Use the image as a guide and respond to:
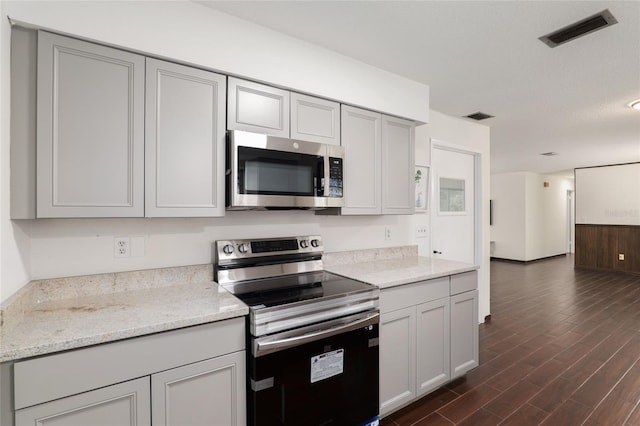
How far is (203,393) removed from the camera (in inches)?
55.0

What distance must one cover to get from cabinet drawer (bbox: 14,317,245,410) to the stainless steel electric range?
0.16 metres

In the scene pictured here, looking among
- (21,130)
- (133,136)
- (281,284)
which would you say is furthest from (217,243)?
(21,130)

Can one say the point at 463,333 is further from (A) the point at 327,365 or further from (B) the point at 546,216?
(B) the point at 546,216

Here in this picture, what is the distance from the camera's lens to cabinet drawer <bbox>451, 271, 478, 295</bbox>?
7.80 feet

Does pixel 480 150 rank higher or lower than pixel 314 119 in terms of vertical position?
higher

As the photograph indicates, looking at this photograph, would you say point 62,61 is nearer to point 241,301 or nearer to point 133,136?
point 133,136

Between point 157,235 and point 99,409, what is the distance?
914 mm

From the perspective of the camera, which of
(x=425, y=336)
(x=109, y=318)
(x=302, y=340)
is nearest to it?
(x=109, y=318)

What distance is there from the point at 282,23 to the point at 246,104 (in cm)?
54

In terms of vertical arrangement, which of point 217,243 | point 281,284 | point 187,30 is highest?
point 187,30

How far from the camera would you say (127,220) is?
178 cm

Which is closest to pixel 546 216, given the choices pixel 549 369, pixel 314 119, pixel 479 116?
pixel 479 116

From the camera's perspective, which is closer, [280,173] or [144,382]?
[144,382]

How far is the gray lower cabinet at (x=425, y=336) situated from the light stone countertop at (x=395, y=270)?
52 mm
